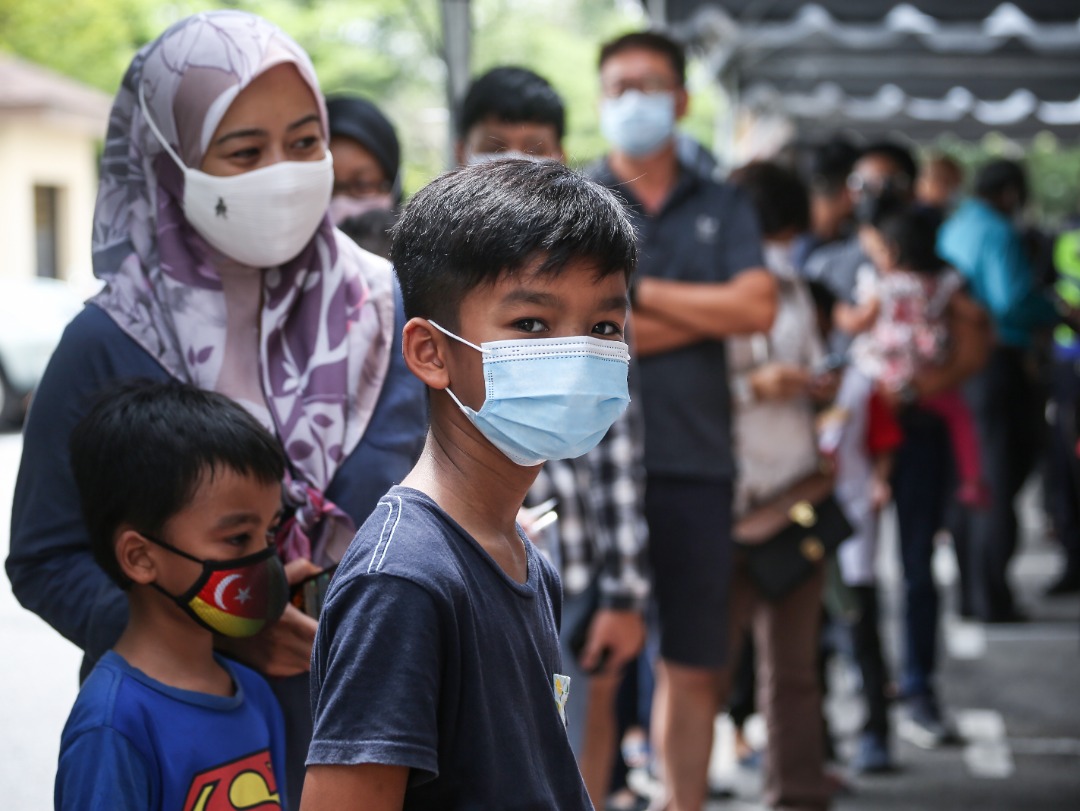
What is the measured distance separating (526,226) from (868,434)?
3982mm

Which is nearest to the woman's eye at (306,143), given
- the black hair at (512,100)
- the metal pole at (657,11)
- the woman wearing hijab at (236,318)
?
the woman wearing hijab at (236,318)

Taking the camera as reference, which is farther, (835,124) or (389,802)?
(835,124)

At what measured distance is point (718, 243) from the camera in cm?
406

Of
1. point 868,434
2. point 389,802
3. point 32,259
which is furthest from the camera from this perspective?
point 32,259

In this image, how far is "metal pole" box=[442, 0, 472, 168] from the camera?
4.67 metres

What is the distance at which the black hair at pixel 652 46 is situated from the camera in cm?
425

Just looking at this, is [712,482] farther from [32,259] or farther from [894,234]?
[32,259]

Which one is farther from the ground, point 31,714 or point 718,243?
point 718,243

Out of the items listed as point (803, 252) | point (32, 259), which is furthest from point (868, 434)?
point (32, 259)

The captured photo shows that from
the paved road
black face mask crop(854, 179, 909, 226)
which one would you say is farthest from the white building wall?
black face mask crop(854, 179, 909, 226)

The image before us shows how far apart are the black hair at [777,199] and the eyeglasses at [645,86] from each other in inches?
33.1

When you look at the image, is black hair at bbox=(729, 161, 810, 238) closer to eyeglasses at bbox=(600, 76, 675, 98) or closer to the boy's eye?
eyeglasses at bbox=(600, 76, 675, 98)

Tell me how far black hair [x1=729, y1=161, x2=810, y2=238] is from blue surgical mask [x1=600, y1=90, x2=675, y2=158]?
88 centimetres

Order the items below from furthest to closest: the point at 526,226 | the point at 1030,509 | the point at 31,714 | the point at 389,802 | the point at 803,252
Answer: the point at 1030,509, the point at 803,252, the point at 31,714, the point at 526,226, the point at 389,802
